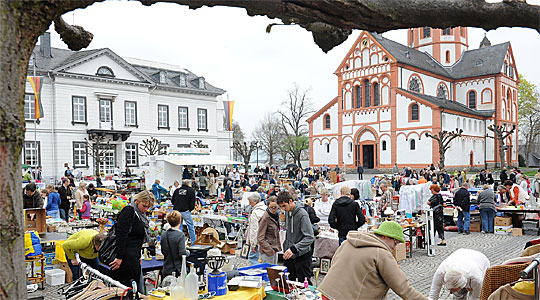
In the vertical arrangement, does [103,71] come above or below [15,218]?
above

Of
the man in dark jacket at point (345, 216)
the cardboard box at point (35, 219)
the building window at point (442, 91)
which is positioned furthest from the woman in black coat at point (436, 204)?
the building window at point (442, 91)

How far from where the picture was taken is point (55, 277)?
780 centimetres

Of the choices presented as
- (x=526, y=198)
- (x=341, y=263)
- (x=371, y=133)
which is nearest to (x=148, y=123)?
(x=371, y=133)

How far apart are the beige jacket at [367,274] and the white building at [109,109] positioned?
102 feet

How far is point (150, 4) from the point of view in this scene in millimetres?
1580

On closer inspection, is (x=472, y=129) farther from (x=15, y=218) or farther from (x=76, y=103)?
(x=15, y=218)

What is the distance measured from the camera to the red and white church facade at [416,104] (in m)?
43.0

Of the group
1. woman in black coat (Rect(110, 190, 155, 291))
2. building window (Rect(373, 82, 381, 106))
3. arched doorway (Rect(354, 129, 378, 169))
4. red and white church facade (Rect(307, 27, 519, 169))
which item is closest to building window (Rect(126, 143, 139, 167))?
red and white church facade (Rect(307, 27, 519, 169))

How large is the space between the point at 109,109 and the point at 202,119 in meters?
9.91

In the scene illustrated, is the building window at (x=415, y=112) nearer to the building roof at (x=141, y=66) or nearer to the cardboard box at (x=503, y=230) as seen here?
the building roof at (x=141, y=66)

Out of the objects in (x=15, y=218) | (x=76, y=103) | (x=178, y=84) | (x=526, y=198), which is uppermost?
(x=178, y=84)

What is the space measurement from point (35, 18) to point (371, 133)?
46.3 meters

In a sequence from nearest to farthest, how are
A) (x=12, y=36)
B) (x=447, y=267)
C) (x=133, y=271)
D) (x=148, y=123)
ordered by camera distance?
(x=12, y=36) → (x=447, y=267) → (x=133, y=271) → (x=148, y=123)

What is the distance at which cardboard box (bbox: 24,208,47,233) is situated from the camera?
909 cm
